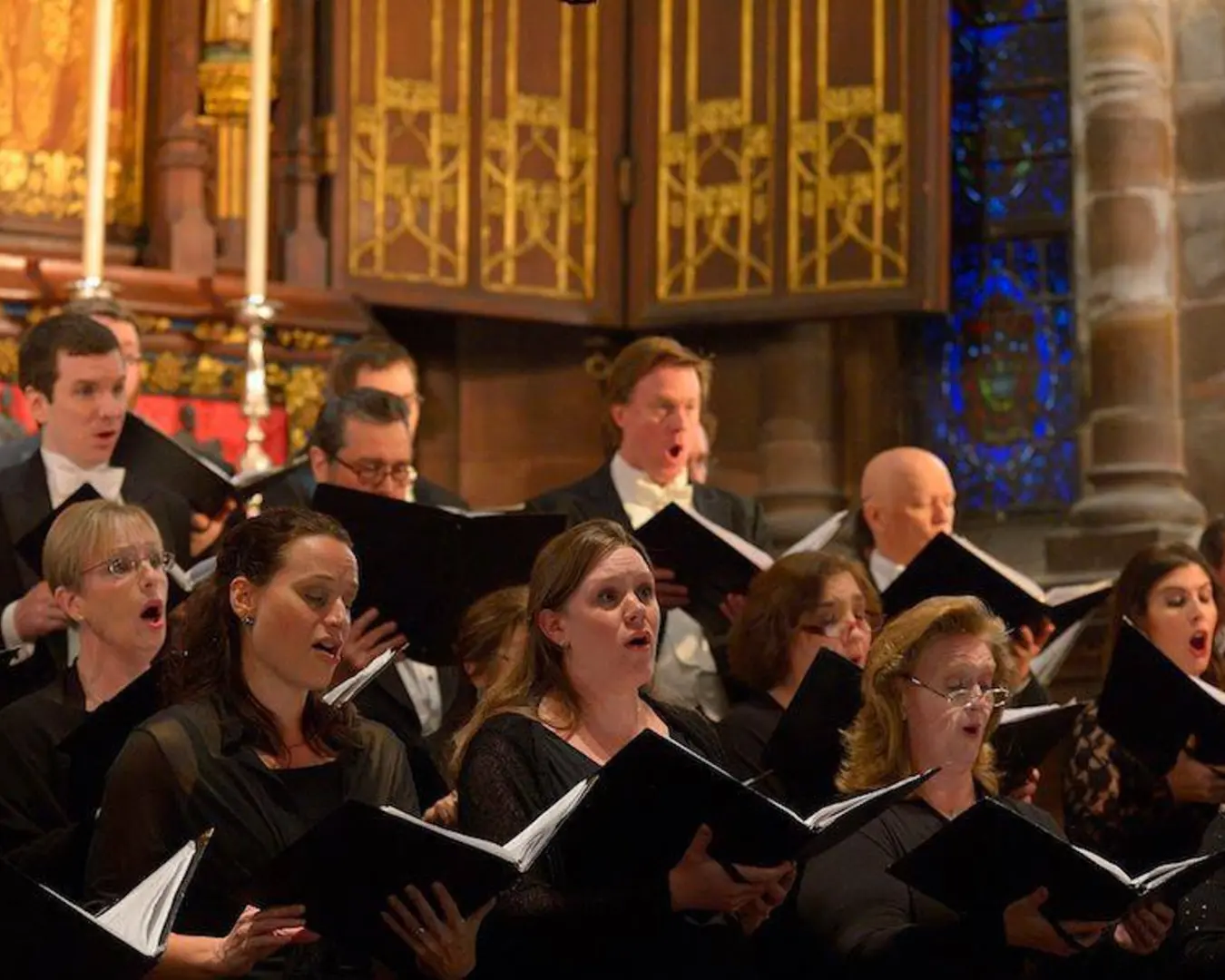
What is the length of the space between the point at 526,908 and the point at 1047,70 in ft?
19.1

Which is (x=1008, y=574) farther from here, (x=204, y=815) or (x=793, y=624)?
(x=204, y=815)

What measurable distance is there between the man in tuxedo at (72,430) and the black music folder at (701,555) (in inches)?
39.4

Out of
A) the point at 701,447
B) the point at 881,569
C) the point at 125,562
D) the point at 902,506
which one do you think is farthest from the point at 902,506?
the point at 125,562

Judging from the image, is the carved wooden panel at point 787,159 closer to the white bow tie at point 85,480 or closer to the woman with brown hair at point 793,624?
the woman with brown hair at point 793,624

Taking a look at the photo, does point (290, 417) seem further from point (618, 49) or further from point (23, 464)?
point (23, 464)

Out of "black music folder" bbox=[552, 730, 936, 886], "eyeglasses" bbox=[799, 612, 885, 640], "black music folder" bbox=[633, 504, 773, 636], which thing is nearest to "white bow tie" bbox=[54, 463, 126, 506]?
"black music folder" bbox=[633, 504, 773, 636]

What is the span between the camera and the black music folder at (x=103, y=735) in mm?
4184

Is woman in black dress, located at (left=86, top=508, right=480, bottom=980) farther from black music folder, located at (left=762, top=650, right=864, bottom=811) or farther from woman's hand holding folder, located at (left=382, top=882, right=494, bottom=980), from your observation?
black music folder, located at (left=762, top=650, right=864, bottom=811)

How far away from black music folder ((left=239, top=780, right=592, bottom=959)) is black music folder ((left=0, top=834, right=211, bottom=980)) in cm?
18

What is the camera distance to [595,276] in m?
8.96

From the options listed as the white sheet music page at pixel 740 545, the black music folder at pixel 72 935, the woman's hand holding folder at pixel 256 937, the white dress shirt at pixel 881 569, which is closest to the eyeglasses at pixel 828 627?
the white sheet music page at pixel 740 545

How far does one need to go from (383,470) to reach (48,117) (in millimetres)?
3092

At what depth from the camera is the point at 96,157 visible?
22.6ft

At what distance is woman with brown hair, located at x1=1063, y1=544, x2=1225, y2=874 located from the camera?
5.40 meters
